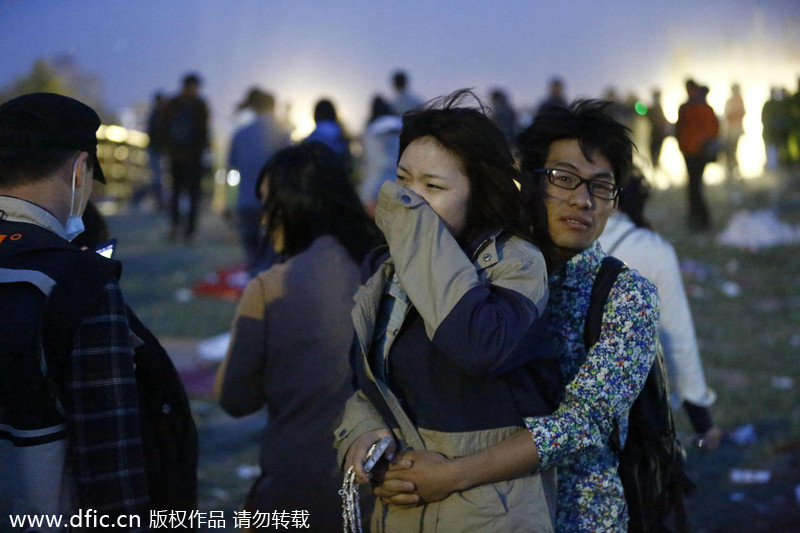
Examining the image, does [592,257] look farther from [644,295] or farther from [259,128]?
[259,128]

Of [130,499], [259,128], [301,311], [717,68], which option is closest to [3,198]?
[130,499]

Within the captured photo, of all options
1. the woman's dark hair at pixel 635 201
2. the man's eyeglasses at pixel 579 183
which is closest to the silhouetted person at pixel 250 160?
the woman's dark hair at pixel 635 201

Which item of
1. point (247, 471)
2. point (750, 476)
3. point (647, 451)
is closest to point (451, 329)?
point (647, 451)

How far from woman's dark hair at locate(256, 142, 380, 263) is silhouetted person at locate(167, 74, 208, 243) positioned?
9.10 meters

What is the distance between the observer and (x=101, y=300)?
1.97 metres

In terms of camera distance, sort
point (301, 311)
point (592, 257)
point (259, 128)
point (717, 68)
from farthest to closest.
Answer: point (717, 68)
point (259, 128)
point (301, 311)
point (592, 257)

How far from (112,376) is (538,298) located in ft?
3.50

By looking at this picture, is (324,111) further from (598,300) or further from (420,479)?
(420,479)

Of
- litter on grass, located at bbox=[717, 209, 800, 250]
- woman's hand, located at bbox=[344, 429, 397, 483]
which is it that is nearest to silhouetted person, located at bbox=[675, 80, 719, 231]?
litter on grass, located at bbox=[717, 209, 800, 250]

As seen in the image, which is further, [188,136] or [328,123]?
[188,136]

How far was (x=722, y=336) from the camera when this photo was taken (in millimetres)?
7742

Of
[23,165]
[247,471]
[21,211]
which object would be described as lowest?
[247,471]

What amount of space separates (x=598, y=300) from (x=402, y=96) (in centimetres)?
899

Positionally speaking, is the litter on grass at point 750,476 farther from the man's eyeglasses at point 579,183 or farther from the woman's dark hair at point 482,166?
the woman's dark hair at point 482,166
